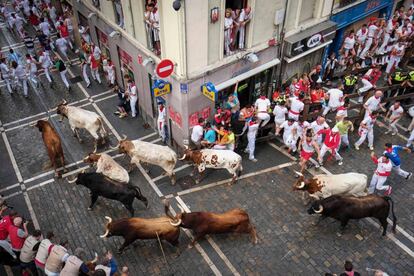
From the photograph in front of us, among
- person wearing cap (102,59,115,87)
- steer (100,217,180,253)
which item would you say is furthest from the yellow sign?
person wearing cap (102,59,115,87)

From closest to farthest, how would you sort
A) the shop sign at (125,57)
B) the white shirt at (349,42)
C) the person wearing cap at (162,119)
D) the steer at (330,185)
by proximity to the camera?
the steer at (330,185), the person wearing cap at (162,119), the shop sign at (125,57), the white shirt at (349,42)

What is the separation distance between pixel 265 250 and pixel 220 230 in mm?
1542

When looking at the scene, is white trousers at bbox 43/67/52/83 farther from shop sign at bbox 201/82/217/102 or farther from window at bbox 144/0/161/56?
shop sign at bbox 201/82/217/102

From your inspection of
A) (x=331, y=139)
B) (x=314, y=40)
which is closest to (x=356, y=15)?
(x=314, y=40)

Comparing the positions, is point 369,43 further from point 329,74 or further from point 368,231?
point 368,231

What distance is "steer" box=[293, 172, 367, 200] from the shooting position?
11031 mm

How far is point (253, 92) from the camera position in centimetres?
1565

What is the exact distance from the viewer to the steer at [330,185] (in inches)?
434

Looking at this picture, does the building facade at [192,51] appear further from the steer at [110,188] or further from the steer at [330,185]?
the steer at [330,185]

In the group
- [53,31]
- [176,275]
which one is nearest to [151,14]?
[176,275]

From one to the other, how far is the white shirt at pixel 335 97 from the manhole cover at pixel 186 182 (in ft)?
21.4

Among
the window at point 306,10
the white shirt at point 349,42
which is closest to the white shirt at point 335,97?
the window at point 306,10

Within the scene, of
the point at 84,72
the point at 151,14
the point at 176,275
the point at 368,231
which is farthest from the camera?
the point at 84,72

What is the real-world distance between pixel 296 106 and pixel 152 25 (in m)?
6.14
